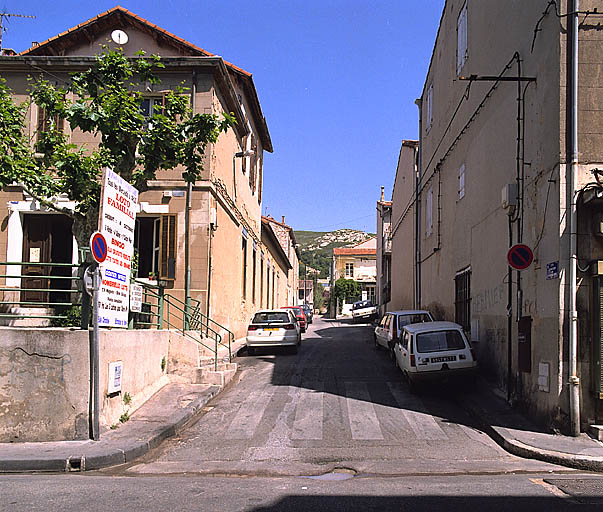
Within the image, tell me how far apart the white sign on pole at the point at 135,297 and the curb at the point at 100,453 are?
7.57 feet

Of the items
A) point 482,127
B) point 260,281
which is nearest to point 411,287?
point 260,281

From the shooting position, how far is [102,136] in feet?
39.1

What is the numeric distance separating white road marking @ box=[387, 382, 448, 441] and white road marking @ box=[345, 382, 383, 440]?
618 mm

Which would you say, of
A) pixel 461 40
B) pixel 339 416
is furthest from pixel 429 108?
pixel 339 416

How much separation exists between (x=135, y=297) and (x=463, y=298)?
939 cm

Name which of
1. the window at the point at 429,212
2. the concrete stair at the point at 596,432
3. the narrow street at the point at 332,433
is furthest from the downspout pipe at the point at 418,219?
the concrete stair at the point at 596,432

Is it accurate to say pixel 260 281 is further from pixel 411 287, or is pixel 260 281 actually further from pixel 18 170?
pixel 18 170

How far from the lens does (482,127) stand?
15.2 metres

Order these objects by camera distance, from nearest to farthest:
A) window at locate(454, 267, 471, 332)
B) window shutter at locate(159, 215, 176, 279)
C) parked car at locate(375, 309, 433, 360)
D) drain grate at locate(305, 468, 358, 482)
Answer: drain grate at locate(305, 468, 358, 482) < window at locate(454, 267, 471, 332) < window shutter at locate(159, 215, 176, 279) < parked car at locate(375, 309, 433, 360)

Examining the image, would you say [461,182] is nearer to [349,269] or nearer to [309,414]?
[309,414]

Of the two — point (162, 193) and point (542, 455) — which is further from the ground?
point (162, 193)

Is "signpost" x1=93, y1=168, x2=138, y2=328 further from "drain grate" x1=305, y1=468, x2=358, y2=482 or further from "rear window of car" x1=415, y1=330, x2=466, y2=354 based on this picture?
"rear window of car" x1=415, y1=330, x2=466, y2=354

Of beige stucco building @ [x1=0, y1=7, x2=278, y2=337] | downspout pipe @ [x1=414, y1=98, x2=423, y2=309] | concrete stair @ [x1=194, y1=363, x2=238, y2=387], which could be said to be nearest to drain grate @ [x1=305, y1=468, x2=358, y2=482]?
concrete stair @ [x1=194, y1=363, x2=238, y2=387]

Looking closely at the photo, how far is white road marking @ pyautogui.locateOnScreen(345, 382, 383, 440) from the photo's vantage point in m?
10.3
